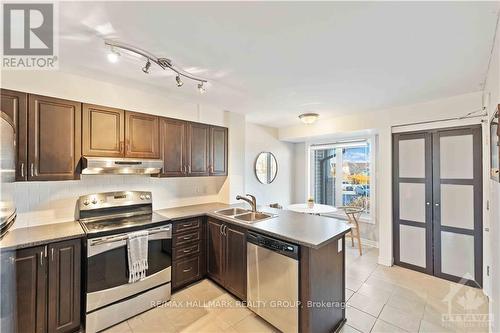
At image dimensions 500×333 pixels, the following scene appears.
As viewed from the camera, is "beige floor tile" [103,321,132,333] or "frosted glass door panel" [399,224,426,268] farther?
"frosted glass door panel" [399,224,426,268]

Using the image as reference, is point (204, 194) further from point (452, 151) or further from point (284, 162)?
point (452, 151)

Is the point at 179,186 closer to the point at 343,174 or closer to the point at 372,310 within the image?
the point at 372,310

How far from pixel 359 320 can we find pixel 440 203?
7.00 ft

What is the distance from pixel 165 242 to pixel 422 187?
376 cm

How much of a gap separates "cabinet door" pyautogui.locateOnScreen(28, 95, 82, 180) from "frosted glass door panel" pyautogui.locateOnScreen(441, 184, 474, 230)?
471 cm

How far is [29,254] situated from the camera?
5.84 feet

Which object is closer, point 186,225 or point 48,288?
point 48,288

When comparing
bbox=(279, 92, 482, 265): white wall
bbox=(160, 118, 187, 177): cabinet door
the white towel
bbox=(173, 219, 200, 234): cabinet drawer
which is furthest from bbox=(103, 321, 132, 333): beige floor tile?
bbox=(279, 92, 482, 265): white wall

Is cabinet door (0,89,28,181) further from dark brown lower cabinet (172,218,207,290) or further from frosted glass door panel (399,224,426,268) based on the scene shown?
frosted glass door panel (399,224,426,268)

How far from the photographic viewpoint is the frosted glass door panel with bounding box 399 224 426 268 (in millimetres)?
3248

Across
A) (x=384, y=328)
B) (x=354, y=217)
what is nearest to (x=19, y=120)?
(x=384, y=328)

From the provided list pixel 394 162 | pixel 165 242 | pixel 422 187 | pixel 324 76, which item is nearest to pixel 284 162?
pixel 394 162

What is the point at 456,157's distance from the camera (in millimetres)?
2984

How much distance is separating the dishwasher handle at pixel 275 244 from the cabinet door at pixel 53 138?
77.9 inches
